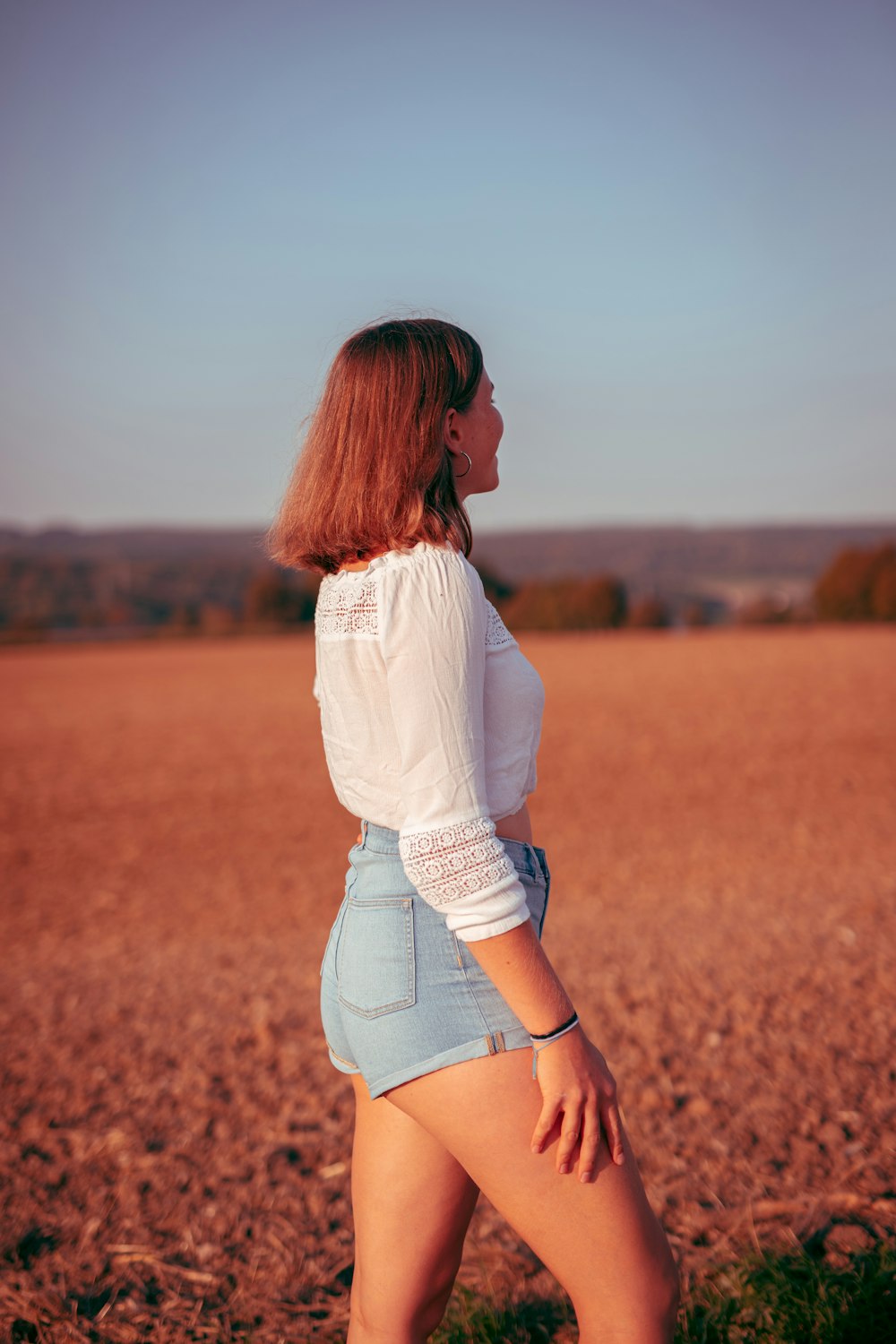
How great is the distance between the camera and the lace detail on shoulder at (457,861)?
141 centimetres

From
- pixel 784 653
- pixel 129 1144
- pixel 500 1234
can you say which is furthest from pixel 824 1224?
pixel 784 653

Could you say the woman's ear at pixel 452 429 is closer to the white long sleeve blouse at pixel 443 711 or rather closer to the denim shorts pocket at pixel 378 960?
the white long sleeve blouse at pixel 443 711

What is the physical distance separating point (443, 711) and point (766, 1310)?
6.30ft

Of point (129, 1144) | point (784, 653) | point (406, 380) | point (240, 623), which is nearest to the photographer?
point (406, 380)

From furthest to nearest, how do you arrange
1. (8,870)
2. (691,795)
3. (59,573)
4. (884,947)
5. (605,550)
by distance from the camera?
(605,550)
(59,573)
(691,795)
(8,870)
(884,947)

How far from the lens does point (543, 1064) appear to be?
56.6 inches

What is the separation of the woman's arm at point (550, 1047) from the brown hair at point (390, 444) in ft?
1.98

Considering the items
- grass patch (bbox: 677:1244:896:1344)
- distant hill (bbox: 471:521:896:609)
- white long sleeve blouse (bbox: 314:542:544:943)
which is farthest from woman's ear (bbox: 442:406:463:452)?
distant hill (bbox: 471:521:896:609)

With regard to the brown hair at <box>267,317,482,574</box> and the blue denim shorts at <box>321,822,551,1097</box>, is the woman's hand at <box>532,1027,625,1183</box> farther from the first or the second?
the brown hair at <box>267,317,482,574</box>

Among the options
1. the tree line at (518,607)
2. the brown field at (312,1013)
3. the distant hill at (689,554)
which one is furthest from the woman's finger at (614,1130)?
the distant hill at (689,554)

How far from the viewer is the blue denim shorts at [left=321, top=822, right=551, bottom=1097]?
148 cm

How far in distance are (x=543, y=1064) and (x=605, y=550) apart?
348 ft

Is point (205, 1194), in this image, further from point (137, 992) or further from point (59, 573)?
point (59, 573)

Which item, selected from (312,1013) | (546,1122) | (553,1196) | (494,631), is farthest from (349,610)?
(312,1013)
